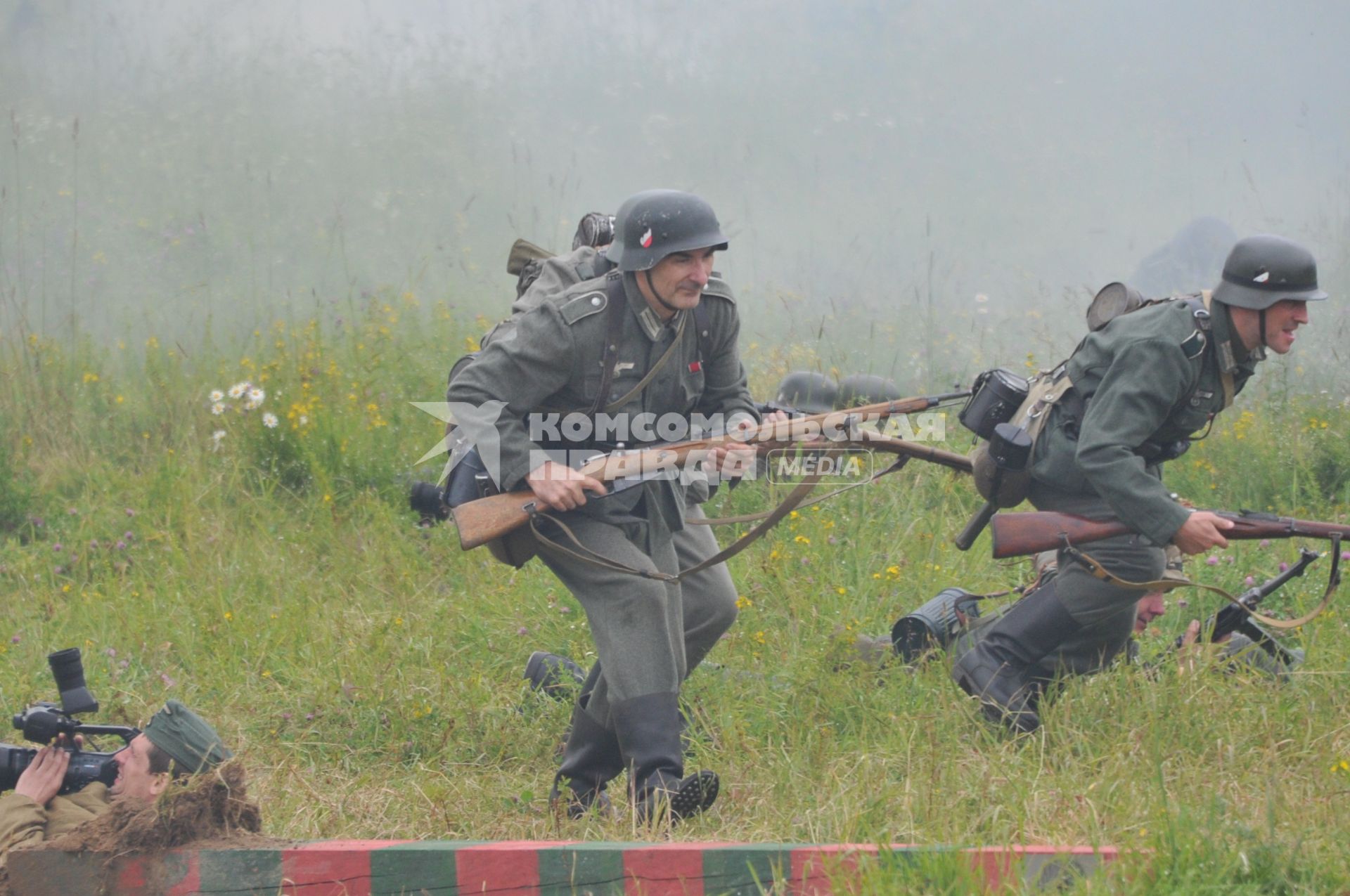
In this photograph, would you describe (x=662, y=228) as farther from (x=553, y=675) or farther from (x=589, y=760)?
(x=553, y=675)

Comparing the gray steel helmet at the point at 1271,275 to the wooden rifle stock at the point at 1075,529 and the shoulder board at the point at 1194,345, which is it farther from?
the wooden rifle stock at the point at 1075,529

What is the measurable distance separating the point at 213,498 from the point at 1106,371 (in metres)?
4.55

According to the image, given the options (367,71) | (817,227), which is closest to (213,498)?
(367,71)

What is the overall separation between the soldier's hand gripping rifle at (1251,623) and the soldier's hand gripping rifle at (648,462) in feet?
5.59

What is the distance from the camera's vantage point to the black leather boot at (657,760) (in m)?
3.84

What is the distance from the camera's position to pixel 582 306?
4.22 m

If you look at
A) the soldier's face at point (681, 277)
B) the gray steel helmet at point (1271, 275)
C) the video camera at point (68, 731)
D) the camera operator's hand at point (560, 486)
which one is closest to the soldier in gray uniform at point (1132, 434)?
the gray steel helmet at point (1271, 275)

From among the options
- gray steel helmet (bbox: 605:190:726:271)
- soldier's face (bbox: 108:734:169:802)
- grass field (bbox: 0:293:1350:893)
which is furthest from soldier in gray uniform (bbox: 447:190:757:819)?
soldier's face (bbox: 108:734:169:802)

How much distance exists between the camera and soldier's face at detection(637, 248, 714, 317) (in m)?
4.21

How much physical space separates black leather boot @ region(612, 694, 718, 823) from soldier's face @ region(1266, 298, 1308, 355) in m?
2.26

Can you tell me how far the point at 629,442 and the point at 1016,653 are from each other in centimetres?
158

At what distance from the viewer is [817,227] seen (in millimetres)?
9297

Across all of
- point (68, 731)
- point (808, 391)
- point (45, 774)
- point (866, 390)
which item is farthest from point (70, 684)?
point (866, 390)

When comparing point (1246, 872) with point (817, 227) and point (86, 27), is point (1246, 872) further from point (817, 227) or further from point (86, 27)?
point (86, 27)
